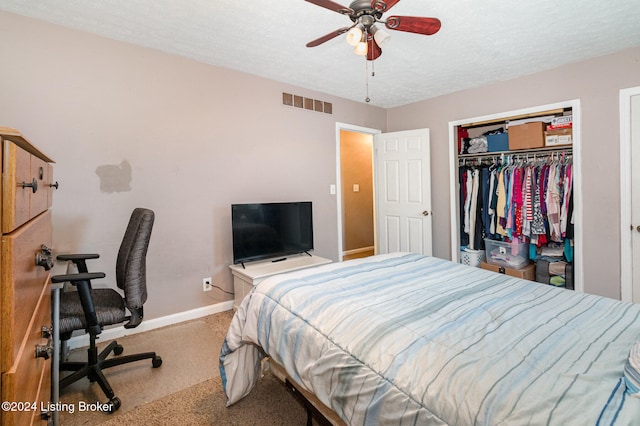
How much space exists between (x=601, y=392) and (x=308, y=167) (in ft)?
10.9

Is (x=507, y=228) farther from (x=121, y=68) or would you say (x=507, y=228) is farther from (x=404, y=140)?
(x=121, y=68)

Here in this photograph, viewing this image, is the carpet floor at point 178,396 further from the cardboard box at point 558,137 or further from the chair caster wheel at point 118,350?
the cardboard box at point 558,137

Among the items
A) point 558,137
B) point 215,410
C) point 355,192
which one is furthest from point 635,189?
point 215,410

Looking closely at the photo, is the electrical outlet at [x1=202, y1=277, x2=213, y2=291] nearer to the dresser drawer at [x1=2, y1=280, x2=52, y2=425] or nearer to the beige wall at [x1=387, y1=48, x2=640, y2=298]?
the dresser drawer at [x1=2, y1=280, x2=52, y2=425]

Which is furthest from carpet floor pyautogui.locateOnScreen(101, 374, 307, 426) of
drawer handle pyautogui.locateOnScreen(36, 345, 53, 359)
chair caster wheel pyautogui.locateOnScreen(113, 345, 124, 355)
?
drawer handle pyautogui.locateOnScreen(36, 345, 53, 359)

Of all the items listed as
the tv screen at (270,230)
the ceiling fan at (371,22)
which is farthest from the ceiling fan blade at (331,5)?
the tv screen at (270,230)

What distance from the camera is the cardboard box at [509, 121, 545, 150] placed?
3.53 metres

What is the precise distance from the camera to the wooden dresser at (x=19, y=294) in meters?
0.70

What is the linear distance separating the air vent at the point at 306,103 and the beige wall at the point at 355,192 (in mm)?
1600

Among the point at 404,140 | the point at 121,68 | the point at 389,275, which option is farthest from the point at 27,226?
the point at 404,140

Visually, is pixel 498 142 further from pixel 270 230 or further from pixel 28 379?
pixel 28 379

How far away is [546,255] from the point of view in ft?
11.9

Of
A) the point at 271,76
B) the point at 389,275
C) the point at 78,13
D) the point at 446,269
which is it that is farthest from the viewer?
the point at 271,76

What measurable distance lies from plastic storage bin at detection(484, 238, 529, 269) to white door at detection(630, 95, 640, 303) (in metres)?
0.99
